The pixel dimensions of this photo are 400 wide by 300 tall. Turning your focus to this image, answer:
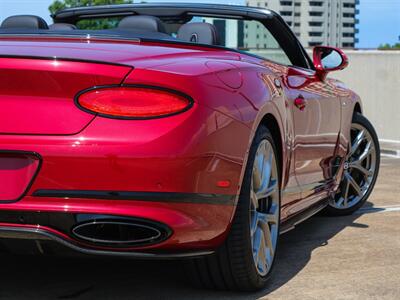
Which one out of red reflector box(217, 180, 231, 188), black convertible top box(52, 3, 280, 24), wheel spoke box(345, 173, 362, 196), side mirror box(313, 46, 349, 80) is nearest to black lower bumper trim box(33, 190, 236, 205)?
red reflector box(217, 180, 231, 188)

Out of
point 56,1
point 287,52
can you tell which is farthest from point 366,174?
point 56,1

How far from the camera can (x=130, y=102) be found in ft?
9.70

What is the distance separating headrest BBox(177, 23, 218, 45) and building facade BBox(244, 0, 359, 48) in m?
184

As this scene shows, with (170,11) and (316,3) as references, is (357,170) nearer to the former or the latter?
(170,11)

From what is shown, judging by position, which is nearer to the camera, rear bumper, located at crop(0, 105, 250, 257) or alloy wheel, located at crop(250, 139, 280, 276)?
rear bumper, located at crop(0, 105, 250, 257)

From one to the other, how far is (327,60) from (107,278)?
2.52m

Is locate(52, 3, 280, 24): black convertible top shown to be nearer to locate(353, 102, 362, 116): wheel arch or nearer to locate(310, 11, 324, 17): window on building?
locate(353, 102, 362, 116): wheel arch

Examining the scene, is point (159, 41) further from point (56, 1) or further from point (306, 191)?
point (56, 1)

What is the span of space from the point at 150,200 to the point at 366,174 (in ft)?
11.7

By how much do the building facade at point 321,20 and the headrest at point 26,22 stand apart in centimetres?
18345

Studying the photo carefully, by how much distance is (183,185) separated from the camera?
2.96m

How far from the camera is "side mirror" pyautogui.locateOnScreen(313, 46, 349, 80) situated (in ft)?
17.3

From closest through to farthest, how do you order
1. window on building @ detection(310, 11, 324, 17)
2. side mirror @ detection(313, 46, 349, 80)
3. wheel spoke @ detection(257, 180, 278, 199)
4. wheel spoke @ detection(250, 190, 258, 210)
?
wheel spoke @ detection(250, 190, 258, 210) < wheel spoke @ detection(257, 180, 278, 199) < side mirror @ detection(313, 46, 349, 80) < window on building @ detection(310, 11, 324, 17)

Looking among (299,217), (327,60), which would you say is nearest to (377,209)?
(327,60)
